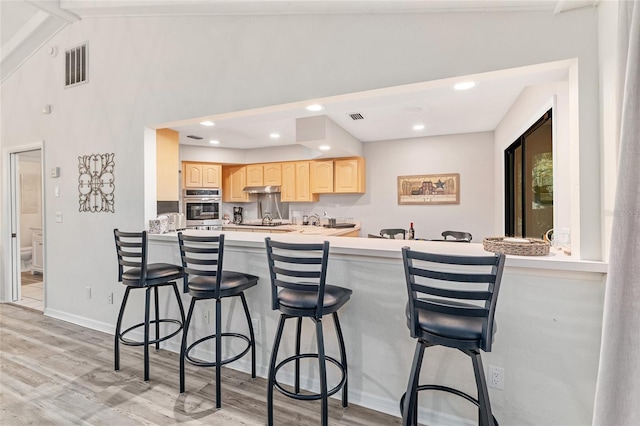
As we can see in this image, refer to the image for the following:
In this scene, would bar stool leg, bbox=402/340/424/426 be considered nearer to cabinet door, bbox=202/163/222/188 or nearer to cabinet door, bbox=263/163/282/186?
cabinet door, bbox=263/163/282/186

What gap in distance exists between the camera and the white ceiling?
180 cm

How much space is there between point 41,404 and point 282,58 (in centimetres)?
296

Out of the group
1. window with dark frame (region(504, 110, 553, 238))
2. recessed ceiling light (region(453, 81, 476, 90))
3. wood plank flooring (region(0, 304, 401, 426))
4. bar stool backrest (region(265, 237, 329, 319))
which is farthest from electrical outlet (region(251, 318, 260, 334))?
window with dark frame (region(504, 110, 553, 238))

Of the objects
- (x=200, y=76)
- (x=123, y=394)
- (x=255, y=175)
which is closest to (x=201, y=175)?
(x=255, y=175)

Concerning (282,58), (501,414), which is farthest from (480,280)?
(282,58)

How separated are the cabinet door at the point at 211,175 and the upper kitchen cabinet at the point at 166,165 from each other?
2.37 metres

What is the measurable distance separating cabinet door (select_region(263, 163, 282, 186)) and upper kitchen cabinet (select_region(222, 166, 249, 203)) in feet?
1.60

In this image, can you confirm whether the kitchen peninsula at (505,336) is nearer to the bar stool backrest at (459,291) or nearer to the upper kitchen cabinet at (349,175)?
the bar stool backrest at (459,291)

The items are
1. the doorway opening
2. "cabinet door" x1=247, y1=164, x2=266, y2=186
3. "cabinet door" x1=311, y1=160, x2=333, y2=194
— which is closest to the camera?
the doorway opening

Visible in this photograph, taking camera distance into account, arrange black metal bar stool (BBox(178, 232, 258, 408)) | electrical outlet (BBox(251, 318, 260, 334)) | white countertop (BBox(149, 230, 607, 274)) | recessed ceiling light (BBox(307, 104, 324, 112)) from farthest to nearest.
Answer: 1. electrical outlet (BBox(251, 318, 260, 334))
2. recessed ceiling light (BBox(307, 104, 324, 112))
3. black metal bar stool (BBox(178, 232, 258, 408))
4. white countertop (BBox(149, 230, 607, 274))

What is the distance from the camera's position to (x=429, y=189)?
5.14m

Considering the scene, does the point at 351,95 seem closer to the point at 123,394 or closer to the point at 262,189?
the point at 123,394

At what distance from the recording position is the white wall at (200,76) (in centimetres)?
162

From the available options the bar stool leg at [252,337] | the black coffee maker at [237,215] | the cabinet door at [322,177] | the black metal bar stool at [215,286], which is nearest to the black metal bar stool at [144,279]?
the black metal bar stool at [215,286]
